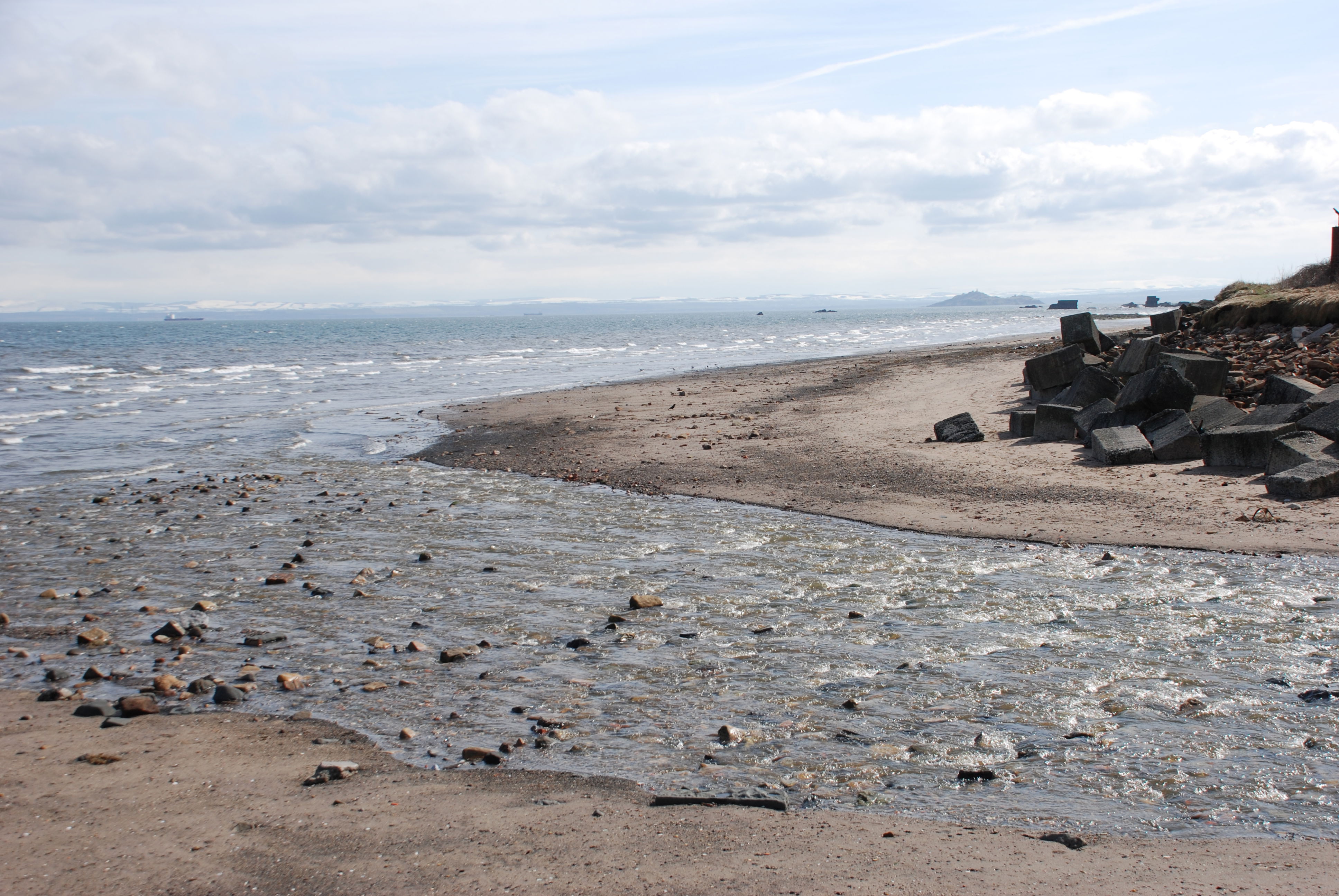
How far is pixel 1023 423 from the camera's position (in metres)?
15.3

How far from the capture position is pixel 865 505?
38.3 ft

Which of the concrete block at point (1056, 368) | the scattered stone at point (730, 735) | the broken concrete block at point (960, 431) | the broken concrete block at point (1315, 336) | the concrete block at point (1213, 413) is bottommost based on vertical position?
the scattered stone at point (730, 735)

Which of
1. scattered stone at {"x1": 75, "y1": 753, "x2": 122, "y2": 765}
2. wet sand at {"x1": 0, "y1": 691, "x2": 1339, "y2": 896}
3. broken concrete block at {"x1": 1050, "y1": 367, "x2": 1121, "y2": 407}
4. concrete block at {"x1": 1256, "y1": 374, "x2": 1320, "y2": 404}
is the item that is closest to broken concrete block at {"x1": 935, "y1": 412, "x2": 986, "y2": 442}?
broken concrete block at {"x1": 1050, "y1": 367, "x2": 1121, "y2": 407}

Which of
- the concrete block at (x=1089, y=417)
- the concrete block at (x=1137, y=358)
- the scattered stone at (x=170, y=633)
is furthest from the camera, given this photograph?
the concrete block at (x=1137, y=358)

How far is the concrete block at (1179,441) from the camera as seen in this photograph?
12.5 meters

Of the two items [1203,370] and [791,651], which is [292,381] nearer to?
[1203,370]

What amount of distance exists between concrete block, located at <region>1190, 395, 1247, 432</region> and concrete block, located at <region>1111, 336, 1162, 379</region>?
217cm

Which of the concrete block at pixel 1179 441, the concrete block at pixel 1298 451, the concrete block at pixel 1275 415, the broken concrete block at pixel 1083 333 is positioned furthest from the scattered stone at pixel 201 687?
the broken concrete block at pixel 1083 333

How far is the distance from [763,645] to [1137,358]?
12576mm

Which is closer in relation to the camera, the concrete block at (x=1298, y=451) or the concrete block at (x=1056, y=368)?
the concrete block at (x=1298, y=451)

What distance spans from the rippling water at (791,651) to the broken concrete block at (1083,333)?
1153cm

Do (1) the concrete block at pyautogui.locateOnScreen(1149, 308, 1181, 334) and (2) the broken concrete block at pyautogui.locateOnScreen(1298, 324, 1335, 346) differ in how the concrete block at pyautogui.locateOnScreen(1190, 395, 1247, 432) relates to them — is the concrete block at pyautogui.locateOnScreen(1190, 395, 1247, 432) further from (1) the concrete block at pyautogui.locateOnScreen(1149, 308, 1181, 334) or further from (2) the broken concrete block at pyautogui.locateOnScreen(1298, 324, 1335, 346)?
(1) the concrete block at pyautogui.locateOnScreen(1149, 308, 1181, 334)

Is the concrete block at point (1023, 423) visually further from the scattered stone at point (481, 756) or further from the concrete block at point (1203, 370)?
the scattered stone at point (481, 756)

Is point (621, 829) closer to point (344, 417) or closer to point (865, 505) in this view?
point (865, 505)
